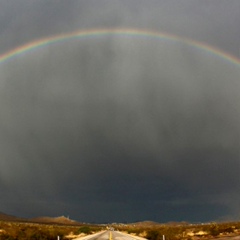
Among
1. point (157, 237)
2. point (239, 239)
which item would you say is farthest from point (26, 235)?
point (239, 239)

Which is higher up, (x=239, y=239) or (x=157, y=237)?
(x=157, y=237)

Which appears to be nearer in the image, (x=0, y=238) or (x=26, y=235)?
(x=0, y=238)

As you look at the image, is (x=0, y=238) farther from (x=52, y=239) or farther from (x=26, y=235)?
(x=52, y=239)

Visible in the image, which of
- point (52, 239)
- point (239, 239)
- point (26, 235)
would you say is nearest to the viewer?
point (239, 239)

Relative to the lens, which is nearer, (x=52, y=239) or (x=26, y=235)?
(x=26, y=235)

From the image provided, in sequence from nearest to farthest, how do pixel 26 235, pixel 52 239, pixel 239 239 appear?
pixel 239 239 < pixel 26 235 < pixel 52 239

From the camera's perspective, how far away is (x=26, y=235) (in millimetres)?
44688

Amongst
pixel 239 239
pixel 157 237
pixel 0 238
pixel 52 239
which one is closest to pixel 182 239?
pixel 157 237

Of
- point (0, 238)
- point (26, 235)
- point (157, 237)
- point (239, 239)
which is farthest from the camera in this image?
point (157, 237)

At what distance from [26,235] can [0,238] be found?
16.7 feet

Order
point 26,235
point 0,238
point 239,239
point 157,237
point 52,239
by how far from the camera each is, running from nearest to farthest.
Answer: point 239,239 → point 0,238 → point 26,235 → point 52,239 → point 157,237

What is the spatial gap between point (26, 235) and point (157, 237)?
749 inches

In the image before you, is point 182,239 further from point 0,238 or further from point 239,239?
point 0,238

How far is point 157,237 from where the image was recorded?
52.8 metres
